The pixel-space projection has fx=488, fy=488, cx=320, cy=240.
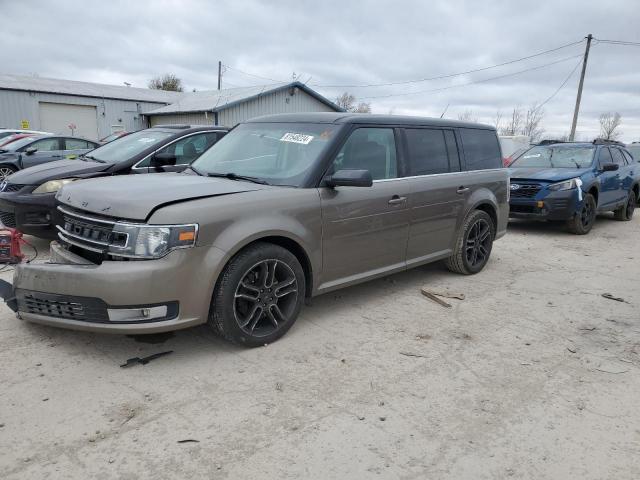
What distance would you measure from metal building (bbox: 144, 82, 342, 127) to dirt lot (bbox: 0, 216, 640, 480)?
22.4 metres

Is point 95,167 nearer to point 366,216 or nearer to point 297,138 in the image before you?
point 297,138

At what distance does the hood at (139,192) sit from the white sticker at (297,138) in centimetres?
63

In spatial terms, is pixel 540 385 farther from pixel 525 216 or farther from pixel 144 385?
pixel 525 216

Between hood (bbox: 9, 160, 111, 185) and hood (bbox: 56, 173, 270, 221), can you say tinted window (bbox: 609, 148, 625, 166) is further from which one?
hood (bbox: 9, 160, 111, 185)

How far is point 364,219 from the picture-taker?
4.32m

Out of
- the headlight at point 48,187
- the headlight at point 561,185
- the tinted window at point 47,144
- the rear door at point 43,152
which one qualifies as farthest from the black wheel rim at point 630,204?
the tinted window at point 47,144

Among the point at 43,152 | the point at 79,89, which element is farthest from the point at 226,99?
the point at 43,152

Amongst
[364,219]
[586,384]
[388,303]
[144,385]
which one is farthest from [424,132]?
[144,385]

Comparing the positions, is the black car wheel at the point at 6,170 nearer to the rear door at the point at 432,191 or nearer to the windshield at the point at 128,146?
the windshield at the point at 128,146

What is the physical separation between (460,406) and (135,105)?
1271 inches

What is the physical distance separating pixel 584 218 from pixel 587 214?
12 centimetres

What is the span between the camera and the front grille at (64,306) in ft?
10.4

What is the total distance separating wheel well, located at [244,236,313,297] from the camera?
3791mm

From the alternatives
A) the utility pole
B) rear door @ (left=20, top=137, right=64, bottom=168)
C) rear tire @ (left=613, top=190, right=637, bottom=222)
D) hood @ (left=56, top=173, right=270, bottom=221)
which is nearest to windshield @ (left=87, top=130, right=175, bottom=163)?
hood @ (left=56, top=173, right=270, bottom=221)
